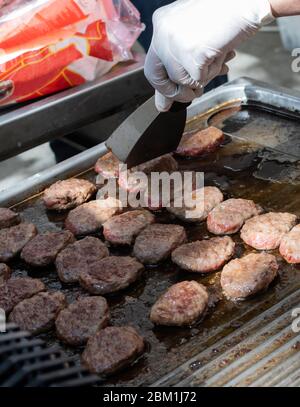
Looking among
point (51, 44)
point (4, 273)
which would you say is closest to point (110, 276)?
point (4, 273)

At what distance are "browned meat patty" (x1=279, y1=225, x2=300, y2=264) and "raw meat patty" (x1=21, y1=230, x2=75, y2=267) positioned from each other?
0.87 m

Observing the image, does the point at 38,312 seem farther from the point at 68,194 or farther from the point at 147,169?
the point at 147,169

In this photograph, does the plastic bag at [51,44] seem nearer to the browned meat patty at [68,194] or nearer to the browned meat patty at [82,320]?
the browned meat patty at [68,194]

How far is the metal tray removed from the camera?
1889 millimetres

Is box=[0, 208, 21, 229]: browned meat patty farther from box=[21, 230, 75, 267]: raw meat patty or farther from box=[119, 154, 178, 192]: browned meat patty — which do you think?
box=[119, 154, 178, 192]: browned meat patty

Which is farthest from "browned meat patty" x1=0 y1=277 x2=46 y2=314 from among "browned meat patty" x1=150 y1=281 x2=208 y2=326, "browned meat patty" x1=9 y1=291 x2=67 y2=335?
"browned meat patty" x1=150 y1=281 x2=208 y2=326

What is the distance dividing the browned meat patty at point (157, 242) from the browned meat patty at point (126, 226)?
1.9 inches

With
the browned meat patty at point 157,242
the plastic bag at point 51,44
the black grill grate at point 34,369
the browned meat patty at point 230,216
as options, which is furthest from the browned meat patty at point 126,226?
the black grill grate at point 34,369

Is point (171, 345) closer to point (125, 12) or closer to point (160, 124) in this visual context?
point (160, 124)

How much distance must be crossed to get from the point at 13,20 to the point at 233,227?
157 centimetres

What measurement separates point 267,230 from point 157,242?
424mm

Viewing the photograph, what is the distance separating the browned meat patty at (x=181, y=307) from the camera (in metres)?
2.12

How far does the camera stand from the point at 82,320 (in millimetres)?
2182

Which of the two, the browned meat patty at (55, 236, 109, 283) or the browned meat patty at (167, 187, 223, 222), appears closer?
the browned meat patty at (55, 236, 109, 283)
